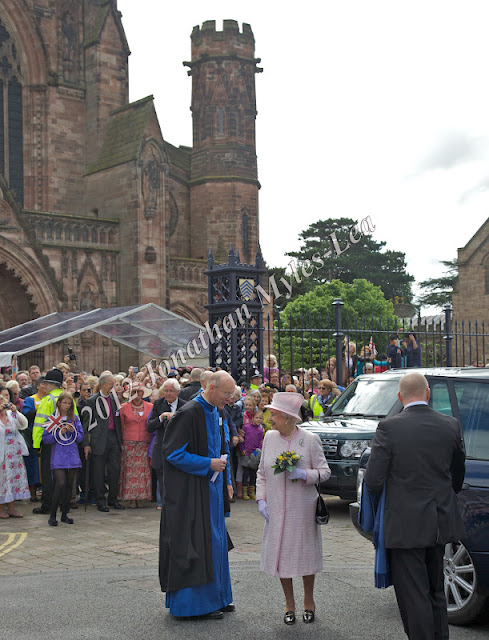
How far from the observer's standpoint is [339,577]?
708 cm

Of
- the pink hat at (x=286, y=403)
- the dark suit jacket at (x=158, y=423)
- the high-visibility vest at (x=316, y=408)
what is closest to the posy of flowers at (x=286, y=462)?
the pink hat at (x=286, y=403)

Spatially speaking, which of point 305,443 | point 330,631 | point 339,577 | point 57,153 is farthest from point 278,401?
point 57,153

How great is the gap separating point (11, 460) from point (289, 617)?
6230 millimetres

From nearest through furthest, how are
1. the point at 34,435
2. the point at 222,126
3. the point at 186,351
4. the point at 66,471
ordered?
the point at 66,471 < the point at 34,435 < the point at 186,351 < the point at 222,126

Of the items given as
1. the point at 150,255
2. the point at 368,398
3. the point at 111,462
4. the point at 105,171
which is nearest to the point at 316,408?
the point at 368,398

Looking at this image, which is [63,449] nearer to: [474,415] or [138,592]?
[138,592]

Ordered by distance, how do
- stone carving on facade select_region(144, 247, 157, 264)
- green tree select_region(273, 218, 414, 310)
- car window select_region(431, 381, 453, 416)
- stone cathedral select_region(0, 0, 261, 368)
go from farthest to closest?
green tree select_region(273, 218, 414, 310) → stone carving on facade select_region(144, 247, 157, 264) → stone cathedral select_region(0, 0, 261, 368) → car window select_region(431, 381, 453, 416)

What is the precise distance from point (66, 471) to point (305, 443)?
531cm

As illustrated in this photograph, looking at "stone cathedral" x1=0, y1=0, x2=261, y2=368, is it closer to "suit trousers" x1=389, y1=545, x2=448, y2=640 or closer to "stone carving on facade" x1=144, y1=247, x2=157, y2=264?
"stone carving on facade" x1=144, y1=247, x2=157, y2=264

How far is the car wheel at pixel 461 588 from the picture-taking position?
5.57 metres

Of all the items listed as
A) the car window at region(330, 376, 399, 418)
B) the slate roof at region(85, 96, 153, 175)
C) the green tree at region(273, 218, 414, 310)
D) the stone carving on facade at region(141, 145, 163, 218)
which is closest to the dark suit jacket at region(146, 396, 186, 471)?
the car window at region(330, 376, 399, 418)

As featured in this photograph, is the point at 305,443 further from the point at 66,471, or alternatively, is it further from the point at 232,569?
the point at 66,471

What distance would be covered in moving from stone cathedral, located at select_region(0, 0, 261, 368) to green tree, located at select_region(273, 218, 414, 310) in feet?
125

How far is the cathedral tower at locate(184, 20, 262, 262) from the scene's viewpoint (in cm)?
3116
